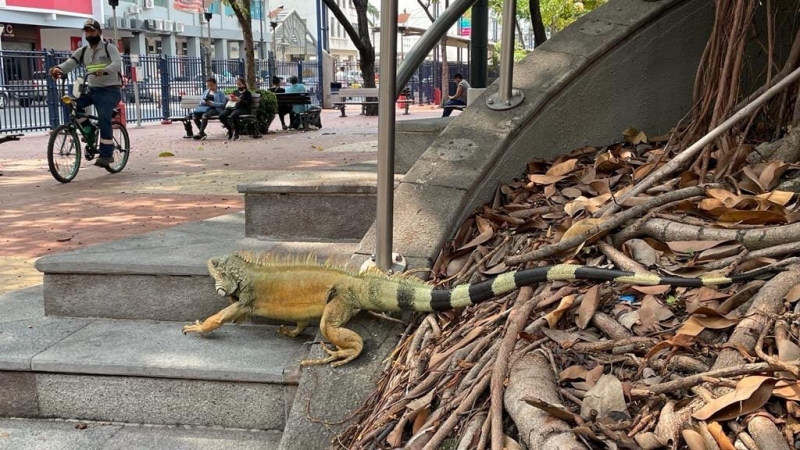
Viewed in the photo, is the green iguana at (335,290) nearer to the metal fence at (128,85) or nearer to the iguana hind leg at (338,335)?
the iguana hind leg at (338,335)

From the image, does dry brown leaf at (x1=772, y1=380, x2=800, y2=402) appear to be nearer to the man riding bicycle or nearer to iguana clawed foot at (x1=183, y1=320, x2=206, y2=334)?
iguana clawed foot at (x1=183, y1=320, x2=206, y2=334)

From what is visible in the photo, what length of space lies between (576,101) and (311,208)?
1.48 m

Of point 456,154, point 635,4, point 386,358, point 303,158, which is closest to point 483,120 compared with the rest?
point 456,154

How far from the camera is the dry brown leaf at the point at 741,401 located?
174 centimetres

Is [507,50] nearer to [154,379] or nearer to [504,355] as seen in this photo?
[504,355]

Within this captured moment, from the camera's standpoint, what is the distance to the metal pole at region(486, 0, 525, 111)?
141 inches

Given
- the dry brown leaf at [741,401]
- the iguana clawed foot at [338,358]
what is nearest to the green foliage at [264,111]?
the iguana clawed foot at [338,358]

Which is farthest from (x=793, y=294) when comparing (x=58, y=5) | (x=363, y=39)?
(x=58, y=5)

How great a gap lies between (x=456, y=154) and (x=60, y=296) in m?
1.99

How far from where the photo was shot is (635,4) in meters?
3.96

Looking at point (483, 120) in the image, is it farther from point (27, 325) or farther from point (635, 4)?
point (27, 325)

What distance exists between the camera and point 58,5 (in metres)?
31.3

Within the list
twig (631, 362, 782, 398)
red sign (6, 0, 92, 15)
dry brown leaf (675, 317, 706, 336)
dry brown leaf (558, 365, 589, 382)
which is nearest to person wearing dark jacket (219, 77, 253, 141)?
dry brown leaf (558, 365, 589, 382)

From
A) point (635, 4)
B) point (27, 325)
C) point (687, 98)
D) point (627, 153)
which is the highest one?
point (635, 4)
